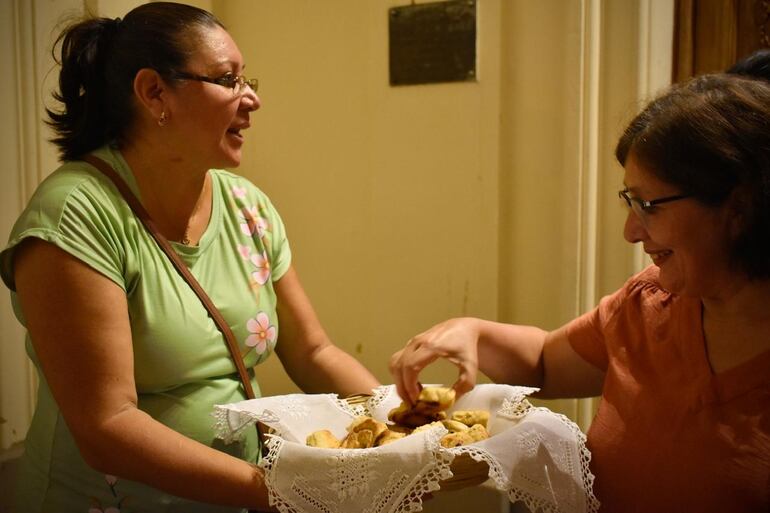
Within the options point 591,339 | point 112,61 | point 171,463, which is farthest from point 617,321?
point 112,61

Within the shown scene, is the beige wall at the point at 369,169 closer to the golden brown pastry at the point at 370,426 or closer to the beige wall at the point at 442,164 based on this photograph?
the beige wall at the point at 442,164

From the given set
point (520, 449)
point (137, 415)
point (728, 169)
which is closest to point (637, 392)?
point (520, 449)

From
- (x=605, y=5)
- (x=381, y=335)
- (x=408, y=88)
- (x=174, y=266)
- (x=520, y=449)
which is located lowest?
(x=381, y=335)

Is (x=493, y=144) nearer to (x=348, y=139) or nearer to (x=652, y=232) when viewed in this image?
(x=348, y=139)

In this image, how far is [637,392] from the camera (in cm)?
121

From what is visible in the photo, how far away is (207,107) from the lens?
1.40 metres

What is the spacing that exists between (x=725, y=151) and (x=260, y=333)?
2.92ft

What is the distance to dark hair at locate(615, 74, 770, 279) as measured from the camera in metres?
1.03

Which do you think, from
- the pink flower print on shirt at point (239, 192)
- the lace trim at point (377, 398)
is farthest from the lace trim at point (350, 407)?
the pink flower print on shirt at point (239, 192)

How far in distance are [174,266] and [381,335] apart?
1152 mm

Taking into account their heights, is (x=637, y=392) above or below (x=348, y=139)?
below

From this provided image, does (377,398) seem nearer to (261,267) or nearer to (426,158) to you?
(261,267)

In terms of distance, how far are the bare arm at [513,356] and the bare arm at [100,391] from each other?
1.35 feet

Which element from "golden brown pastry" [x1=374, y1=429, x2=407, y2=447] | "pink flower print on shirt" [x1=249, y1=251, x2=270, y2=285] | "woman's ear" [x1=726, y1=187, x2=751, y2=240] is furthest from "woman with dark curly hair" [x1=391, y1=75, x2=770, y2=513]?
"pink flower print on shirt" [x1=249, y1=251, x2=270, y2=285]
